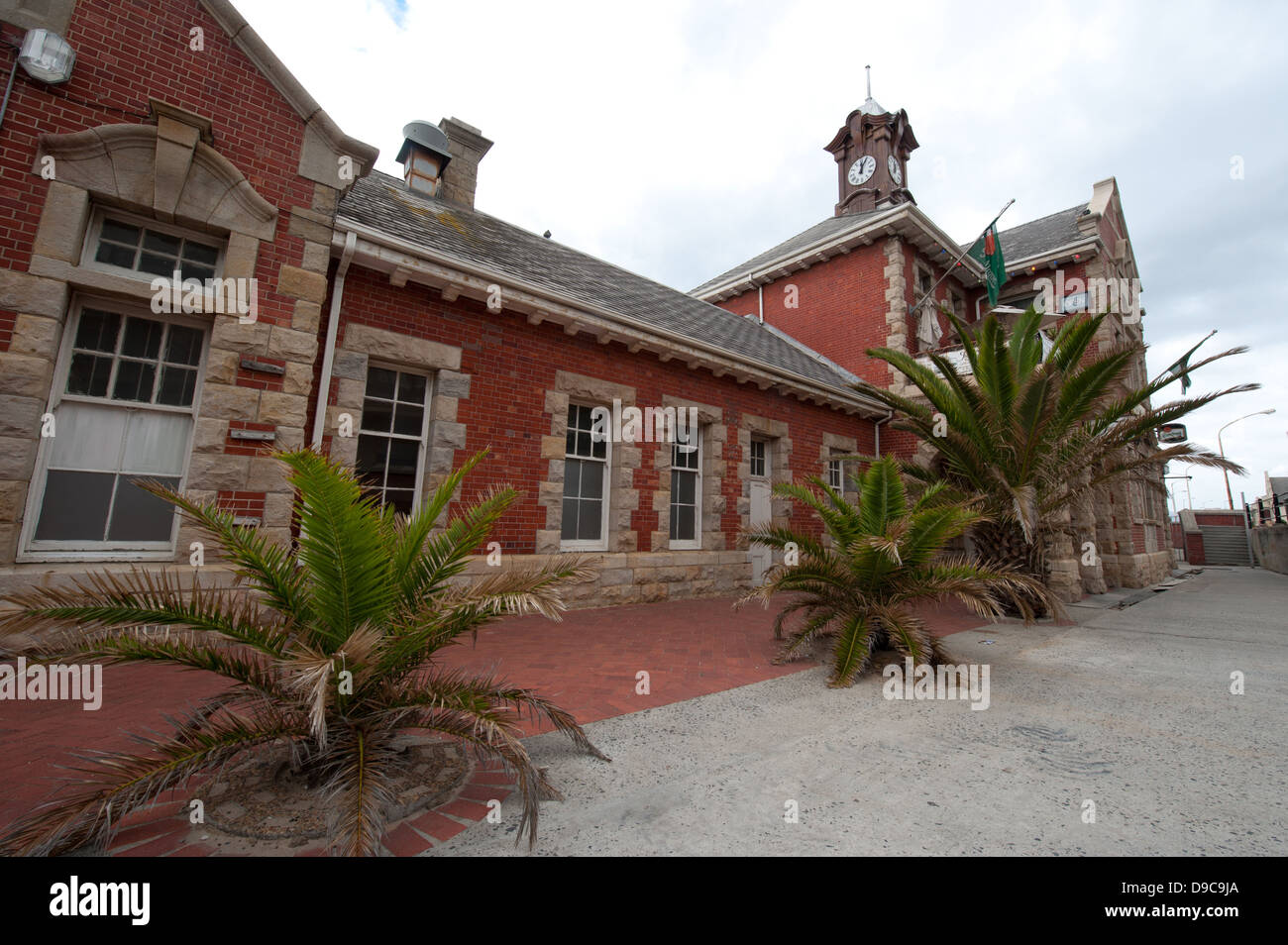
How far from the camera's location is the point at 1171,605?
9344 millimetres

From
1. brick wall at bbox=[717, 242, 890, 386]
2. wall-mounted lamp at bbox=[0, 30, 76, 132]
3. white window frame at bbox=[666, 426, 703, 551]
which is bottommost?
white window frame at bbox=[666, 426, 703, 551]

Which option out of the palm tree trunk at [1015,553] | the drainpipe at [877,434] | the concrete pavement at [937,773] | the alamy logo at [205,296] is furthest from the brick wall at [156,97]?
the drainpipe at [877,434]

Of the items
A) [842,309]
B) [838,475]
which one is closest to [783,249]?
[842,309]

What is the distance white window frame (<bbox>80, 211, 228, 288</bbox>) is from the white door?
8384 millimetres

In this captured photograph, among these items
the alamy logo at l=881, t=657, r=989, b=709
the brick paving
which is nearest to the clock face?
the brick paving

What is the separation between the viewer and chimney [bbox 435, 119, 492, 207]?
9781mm

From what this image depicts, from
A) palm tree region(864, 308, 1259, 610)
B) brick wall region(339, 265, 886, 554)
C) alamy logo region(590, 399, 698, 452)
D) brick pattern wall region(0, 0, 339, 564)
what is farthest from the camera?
alamy logo region(590, 399, 698, 452)

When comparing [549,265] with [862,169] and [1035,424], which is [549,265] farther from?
[862,169]

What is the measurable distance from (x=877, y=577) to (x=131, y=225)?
7204 mm

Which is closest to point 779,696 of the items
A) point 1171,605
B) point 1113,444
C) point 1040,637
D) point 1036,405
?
point 1040,637

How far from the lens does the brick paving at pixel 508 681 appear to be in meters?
2.18

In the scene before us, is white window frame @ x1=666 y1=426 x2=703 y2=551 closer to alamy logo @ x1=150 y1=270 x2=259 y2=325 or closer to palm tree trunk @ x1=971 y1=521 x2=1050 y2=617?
palm tree trunk @ x1=971 y1=521 x2=1050 y2=617

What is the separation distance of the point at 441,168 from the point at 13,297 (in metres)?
7.09

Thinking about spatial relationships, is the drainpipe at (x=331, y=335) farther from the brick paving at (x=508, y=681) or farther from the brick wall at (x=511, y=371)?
the brick paving at (x=508, y=681)
